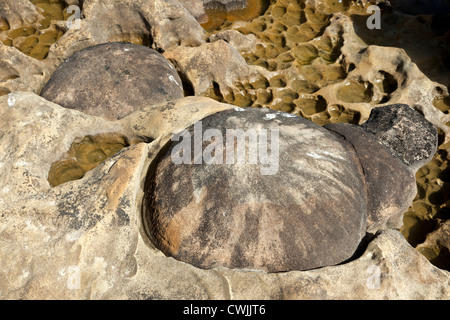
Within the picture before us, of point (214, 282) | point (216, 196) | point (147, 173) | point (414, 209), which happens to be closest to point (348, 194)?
point (216, 196)

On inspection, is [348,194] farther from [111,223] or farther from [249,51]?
[249,51]

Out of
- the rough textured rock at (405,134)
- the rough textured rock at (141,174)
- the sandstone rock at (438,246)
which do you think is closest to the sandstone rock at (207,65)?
the rough textured rock at (141,174)

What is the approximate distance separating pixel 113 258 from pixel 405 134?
2.63 meters

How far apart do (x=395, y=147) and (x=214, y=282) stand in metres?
2.08

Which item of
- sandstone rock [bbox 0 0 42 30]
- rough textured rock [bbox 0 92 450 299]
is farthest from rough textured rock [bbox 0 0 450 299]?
sandstone rock [bbox 0 0 42 30]

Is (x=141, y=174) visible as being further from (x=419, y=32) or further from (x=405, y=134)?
(x=419, y=32)

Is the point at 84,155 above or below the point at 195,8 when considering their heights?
below

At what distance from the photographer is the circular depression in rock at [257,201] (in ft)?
8.34

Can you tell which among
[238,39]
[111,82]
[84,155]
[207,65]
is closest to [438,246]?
[207,65]

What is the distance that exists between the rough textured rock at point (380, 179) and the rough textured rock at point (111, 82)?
5.81 feet

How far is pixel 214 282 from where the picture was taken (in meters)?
2.46

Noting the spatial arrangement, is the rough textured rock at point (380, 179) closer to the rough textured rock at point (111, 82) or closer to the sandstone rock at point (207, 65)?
the rough textured rock at point (111, 82)

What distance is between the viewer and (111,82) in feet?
13.1

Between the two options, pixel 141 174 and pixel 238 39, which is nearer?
pixel 141 174
